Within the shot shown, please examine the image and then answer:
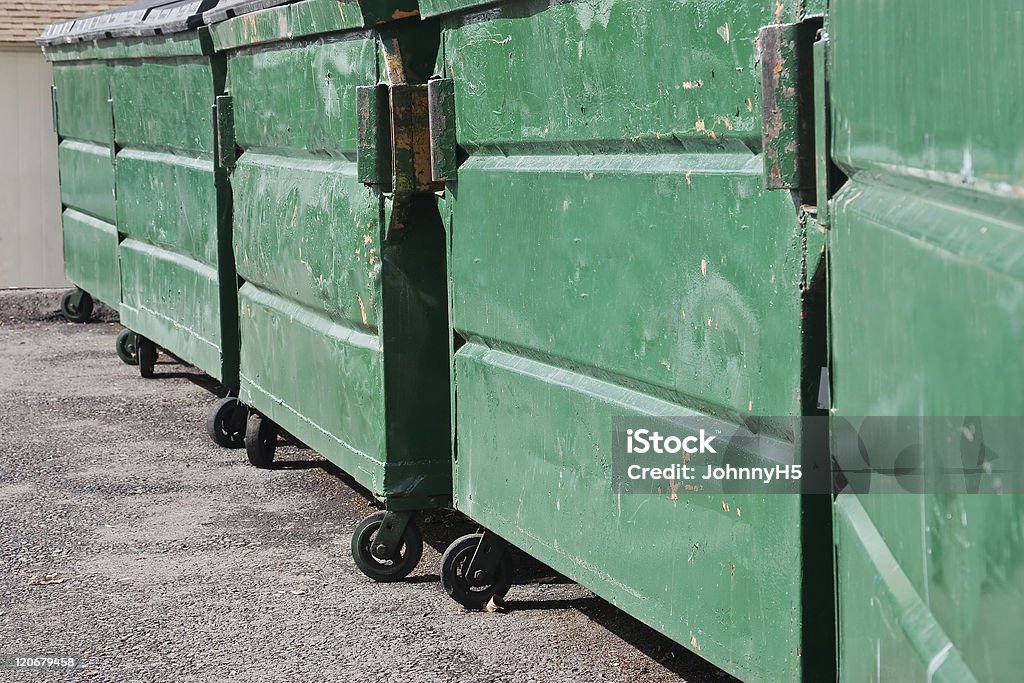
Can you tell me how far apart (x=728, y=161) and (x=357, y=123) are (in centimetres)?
201

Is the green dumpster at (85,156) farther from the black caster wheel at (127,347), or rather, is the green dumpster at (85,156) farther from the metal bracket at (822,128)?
the metal bracket at (822,128)

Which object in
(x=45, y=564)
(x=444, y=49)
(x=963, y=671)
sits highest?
(x=444, y=49)

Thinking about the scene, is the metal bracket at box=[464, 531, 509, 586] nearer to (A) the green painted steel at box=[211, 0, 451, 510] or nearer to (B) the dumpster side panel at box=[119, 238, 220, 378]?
(A) the green painted steel at box=[211, 0, 451, 510]

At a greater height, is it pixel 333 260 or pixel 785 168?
pixel 785 168

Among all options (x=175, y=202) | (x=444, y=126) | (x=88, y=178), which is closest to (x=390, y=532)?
(x=444, y=126)

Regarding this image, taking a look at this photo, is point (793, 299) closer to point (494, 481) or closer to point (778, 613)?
point (778, 613)

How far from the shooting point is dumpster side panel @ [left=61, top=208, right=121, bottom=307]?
31.3ft

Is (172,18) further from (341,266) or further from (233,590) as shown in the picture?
(233,590)

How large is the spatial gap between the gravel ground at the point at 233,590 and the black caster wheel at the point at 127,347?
234 centimetres

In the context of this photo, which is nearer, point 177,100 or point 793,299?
point 793,299

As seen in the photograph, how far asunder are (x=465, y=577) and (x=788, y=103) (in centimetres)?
223

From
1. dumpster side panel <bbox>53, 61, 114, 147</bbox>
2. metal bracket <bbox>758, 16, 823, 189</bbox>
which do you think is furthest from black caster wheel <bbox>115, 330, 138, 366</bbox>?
metal bracket <bbox>758, 16, 823, 189</bbox>

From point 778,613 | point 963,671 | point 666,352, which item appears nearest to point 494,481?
point 666,352

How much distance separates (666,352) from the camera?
3.13m
